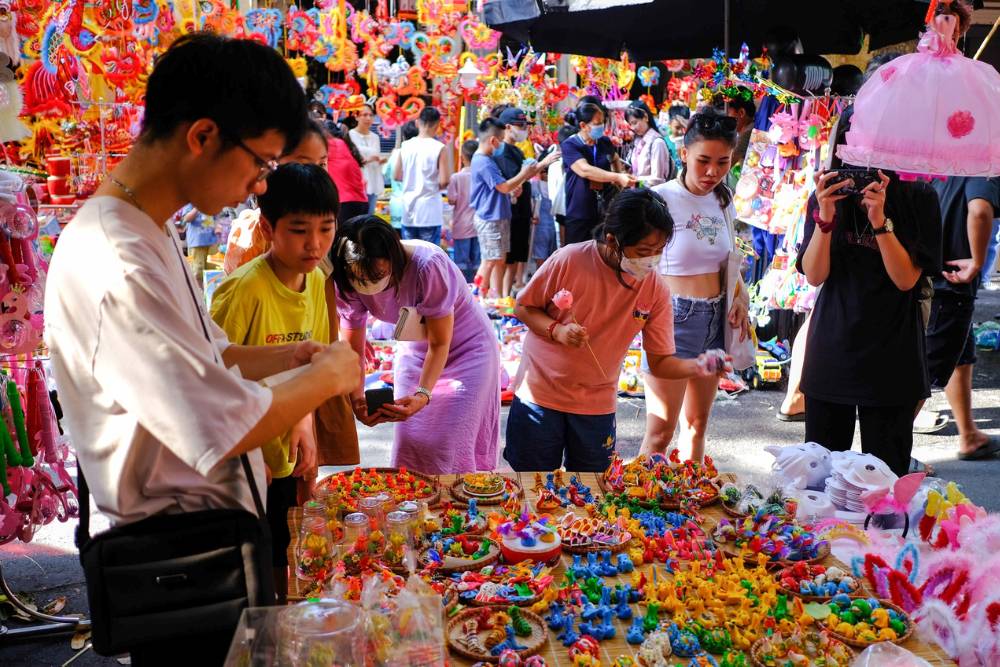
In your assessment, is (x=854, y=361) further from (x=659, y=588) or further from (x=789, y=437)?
(x=789, y=437)

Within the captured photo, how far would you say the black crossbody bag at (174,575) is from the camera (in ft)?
4.03

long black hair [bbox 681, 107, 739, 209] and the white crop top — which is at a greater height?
long black hair [bbox 681, 107, 739, 209]

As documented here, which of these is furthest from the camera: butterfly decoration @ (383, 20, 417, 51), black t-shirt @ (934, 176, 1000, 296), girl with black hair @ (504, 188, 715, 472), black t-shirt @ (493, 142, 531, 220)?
butterfly decoration @ (383, 20, 417, 51)

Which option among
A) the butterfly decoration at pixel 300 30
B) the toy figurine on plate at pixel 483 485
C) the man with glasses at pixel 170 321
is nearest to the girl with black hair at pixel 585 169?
the butterfly decoration at pixel 300 30

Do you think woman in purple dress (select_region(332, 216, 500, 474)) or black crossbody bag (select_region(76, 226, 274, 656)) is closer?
black crossbody bag (select_region(76, 226, 274, 656))

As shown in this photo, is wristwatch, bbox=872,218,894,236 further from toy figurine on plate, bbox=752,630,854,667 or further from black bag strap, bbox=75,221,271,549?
black bag strap, bbox=75,221,271,549

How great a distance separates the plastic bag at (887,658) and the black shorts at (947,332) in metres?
3.15

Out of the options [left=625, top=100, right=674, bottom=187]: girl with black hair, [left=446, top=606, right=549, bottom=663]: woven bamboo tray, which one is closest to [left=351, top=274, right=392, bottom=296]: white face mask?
[left=446, top=606, right=549, bottom=663]: woven bamboo tray

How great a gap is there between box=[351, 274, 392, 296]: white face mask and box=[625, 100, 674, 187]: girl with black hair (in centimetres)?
517

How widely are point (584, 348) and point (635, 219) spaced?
1.53 ft

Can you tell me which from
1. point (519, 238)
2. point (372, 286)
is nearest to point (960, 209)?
point (372, 286)

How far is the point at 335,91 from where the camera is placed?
9297 mm

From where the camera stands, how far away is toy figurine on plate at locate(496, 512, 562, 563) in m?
1.90

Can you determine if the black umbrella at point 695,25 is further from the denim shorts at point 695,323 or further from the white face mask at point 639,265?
the white face mask at point 639,265
